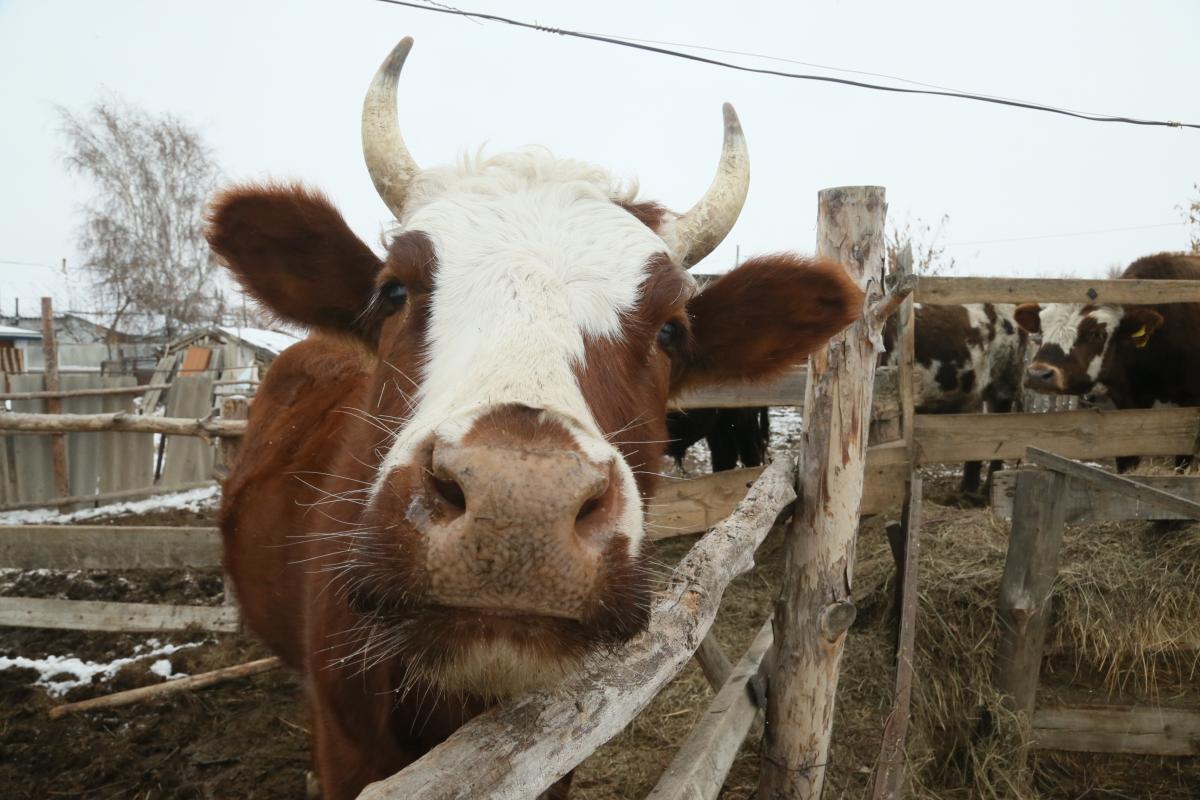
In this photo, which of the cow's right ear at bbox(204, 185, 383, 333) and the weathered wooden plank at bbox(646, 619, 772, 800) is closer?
the weathered wooden plank at bbox(646, 619, 772, 800)

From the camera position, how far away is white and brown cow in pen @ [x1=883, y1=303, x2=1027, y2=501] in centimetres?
1075

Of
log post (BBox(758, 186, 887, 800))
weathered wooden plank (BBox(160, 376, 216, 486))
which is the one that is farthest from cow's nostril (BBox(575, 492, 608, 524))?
weathered wooden plank (BBox(160, 376, 216, 486))

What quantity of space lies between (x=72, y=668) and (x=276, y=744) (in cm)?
186

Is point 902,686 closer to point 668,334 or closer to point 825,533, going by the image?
point 825,533

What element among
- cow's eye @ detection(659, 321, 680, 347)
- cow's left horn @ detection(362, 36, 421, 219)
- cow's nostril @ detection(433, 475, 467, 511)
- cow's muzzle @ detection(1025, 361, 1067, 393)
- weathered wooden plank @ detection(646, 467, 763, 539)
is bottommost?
weathered wooden plank @ detection(646, 467, 763, 539)

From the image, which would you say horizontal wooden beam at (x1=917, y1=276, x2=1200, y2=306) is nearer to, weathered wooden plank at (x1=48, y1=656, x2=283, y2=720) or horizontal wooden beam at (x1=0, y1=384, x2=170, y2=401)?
weathered wooden plank at (x1=48, y1=656, x2=283, y2=720)

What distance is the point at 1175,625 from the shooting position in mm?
3961

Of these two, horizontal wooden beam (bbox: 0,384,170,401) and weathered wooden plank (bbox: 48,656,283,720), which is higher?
horizontal wooden beam (bbox: 0,384,170,401)

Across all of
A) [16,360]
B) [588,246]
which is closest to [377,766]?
[588,246]

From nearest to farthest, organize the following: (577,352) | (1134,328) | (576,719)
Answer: (576,719)
(577,352)
(1134,328)

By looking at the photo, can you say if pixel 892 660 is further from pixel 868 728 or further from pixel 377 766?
pixel 377 766

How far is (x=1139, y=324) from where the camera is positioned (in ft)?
25.1

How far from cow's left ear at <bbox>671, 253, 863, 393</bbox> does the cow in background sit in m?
4.97

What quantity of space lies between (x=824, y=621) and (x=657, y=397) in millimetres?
1214
